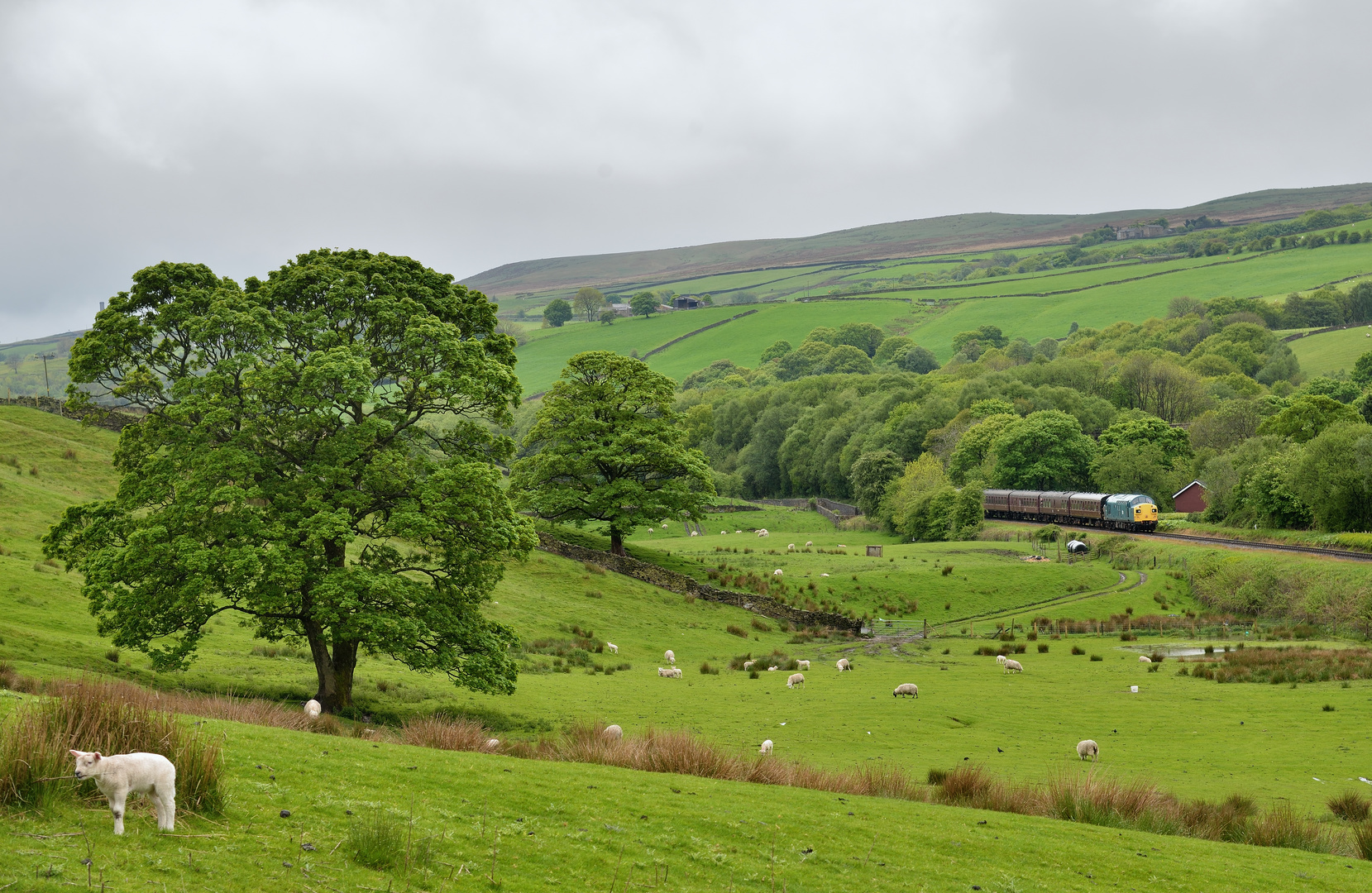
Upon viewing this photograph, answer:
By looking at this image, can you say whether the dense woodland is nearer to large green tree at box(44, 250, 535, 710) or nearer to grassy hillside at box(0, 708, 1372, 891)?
large green tree at box(44, 250, 535, 710)

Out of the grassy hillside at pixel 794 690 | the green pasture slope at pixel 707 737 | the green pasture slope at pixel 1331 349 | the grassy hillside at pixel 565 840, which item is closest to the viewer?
the grassy hillside at pixel 565 840

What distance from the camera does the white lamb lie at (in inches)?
328

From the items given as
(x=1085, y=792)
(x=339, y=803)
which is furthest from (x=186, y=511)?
(x=1085, y=792)

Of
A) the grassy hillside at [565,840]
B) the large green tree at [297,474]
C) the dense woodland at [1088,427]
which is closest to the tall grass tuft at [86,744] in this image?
the grassy hillside at [565,840]

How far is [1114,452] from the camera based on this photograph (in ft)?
321

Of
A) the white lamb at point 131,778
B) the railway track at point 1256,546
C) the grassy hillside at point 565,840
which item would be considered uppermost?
the white lamb at point 131,778

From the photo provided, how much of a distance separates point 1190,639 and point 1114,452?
2335 inches

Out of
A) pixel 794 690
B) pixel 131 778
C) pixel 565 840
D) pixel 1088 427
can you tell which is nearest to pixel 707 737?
pixel 794 690

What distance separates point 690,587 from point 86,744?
44.4 meters

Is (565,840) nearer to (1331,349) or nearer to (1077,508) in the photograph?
(1077,508)

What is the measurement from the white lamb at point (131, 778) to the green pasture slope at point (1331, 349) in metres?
172

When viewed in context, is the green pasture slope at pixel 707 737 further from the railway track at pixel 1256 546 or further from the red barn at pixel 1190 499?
the red barn at pixel 1190 499

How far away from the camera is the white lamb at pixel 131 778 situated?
27.3 feet

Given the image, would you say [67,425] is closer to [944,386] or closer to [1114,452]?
[1114,452]
